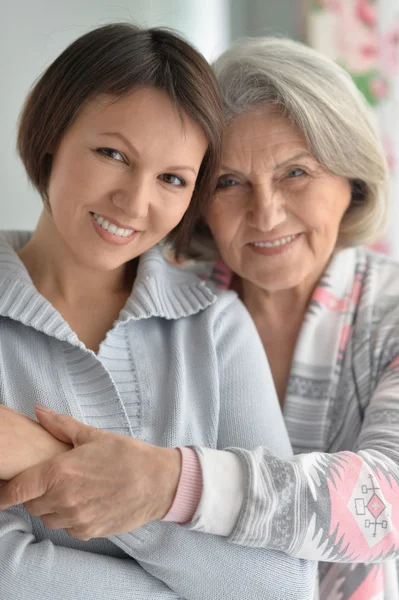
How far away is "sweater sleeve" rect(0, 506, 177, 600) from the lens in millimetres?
1301

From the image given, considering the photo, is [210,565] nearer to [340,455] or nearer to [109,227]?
[340,455]

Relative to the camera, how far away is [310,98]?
5.76 feet

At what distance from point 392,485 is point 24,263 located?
0.87 metres

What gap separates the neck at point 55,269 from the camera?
1.65 meters

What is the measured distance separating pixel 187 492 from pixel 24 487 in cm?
27

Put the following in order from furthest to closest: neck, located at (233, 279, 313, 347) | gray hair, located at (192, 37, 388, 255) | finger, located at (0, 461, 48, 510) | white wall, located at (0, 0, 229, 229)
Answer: neck, located at (233, 279, 313, 347) → white wall, located at (0, 0, 229, 229) → gray hair, located at (192, 37, 388, 255) → finger, located at (0, 461, 48, 510)

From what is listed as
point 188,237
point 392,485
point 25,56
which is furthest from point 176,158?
point 392,485

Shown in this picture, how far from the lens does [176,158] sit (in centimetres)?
152

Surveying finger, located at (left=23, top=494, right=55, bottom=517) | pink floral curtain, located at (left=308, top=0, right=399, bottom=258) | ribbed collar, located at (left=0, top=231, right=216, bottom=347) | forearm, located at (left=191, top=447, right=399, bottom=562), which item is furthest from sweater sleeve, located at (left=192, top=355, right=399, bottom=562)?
pink floral curtain, located at (left=308, top=0, right=399, bottom=258)

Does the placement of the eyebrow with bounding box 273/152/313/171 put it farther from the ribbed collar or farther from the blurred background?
the blurred background

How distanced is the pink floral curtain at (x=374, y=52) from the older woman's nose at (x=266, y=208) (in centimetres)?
94

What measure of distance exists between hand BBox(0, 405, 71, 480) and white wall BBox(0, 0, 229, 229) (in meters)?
0.74

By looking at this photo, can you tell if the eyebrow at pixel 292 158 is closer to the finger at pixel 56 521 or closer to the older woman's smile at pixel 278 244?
the older woman's smile at pixel 278 244

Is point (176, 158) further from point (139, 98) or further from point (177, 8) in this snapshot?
point (177, 8)
